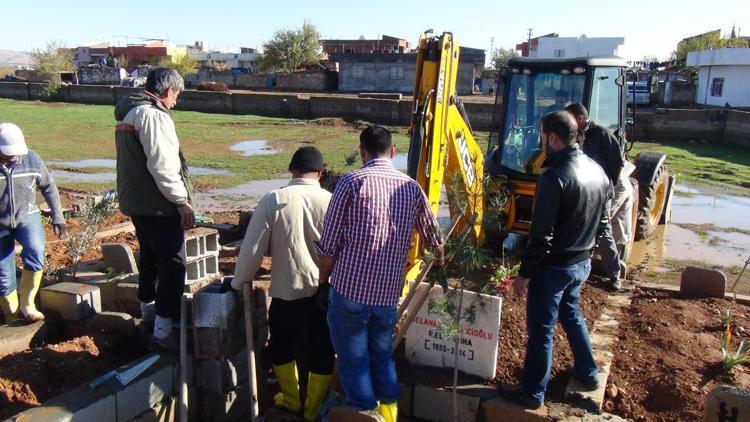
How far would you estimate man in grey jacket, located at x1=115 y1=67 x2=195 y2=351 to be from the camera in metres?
4.11

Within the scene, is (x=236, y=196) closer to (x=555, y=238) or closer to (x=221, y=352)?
(x=221, y=352)

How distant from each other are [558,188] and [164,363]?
278cm

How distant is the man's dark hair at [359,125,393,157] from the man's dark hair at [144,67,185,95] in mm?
1523

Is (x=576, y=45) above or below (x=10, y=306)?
above

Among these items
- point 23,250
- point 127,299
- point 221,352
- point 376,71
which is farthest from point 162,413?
point 376,71

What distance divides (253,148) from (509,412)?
52.2ft


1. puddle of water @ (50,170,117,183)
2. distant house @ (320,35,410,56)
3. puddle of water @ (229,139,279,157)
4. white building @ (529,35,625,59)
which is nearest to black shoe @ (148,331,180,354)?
puddle of water @ (50,170,117,183)

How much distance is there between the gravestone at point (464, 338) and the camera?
14.0 ft

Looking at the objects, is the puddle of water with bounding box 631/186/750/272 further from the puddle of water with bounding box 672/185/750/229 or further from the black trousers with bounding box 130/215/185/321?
the black trousers with bounding box 130/215/185/321

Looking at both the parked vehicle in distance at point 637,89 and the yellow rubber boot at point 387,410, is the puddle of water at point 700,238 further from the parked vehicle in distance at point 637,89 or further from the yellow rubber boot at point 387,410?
the yellow rubber boot at point 387,410

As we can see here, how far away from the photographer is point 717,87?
35.9 meters

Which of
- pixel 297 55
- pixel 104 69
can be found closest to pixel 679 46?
pixel 297 55

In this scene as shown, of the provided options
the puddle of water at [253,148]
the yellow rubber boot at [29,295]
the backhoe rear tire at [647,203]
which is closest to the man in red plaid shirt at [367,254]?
the yellow rubber boot at [29,295]

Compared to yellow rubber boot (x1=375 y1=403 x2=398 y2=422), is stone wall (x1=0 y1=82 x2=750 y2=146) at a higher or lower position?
higher
